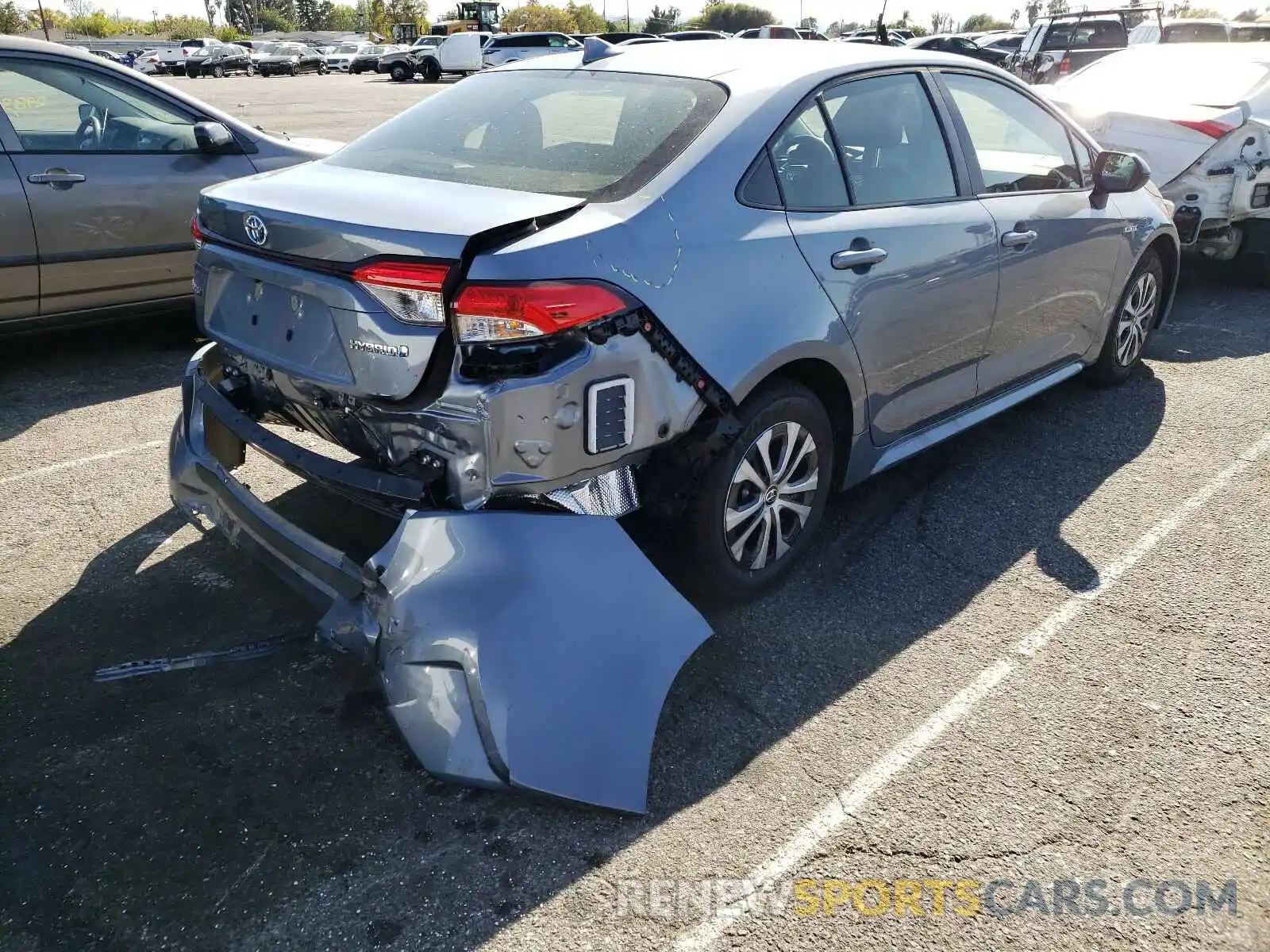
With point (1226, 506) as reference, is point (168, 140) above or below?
above

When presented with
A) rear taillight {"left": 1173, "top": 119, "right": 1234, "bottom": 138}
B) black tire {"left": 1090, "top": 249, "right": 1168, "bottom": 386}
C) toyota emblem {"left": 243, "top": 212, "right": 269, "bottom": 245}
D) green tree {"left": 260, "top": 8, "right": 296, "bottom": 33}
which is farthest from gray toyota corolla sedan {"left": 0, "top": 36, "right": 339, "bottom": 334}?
green tree {"left": 260, "top": 8, "right": 296, "bottom": 33}

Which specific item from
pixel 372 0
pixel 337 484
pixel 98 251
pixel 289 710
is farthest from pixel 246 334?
pixel 372 0

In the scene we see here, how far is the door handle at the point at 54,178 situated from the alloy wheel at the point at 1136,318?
5.31 meters

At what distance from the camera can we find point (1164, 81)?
7824mm

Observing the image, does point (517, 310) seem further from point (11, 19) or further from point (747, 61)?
point (11, 19)

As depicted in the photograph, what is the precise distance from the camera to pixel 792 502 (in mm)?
3469

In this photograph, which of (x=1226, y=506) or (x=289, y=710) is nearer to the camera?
(x=289, y=710)

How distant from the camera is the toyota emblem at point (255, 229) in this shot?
285 centimetres

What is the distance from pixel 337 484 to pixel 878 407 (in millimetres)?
1881

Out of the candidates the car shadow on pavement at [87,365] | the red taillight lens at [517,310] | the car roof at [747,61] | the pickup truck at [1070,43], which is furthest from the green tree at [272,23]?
the red taillight lens at [517,310]

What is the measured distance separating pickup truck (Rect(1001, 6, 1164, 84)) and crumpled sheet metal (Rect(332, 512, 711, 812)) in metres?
17.4

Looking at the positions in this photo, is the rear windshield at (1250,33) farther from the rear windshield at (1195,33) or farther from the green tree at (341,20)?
the green tree at (341,20)

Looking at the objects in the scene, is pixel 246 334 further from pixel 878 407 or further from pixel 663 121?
pixel 878 407

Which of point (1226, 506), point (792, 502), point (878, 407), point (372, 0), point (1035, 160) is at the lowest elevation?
point (1226, 506)
